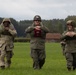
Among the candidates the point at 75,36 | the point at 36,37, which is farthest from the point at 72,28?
the point at 36,37

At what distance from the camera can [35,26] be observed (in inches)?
699

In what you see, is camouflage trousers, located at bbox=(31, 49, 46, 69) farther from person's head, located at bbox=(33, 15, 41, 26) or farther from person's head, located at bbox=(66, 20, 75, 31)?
person's head, located at bbox=(66, 20, 75, 31)

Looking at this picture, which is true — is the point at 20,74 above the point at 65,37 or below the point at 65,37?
below

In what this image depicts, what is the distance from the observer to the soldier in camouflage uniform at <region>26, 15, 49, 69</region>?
1759 centimetres

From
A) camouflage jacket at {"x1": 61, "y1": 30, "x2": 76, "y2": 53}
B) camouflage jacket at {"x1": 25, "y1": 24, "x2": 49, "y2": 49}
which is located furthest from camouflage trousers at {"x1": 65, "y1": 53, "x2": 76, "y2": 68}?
camouflage jacket at {"x1": 25, "y1": 24, "x2": 49, "y2": 49}

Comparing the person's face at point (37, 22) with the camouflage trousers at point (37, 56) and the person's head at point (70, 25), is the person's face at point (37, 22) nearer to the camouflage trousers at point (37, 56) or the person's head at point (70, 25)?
the camouflage trousers at point (37, 56)

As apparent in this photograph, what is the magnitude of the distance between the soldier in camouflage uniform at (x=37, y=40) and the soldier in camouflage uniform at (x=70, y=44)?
841 mm

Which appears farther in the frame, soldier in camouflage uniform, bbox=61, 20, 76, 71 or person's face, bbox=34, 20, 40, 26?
person's face, bbox=34, 20, 40, 26

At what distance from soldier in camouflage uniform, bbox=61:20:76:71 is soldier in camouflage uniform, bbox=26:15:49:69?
84cm

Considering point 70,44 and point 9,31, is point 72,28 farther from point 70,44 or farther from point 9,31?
point 9,31

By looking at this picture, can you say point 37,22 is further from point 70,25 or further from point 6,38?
point 6,38

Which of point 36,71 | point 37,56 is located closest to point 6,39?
point 37,56

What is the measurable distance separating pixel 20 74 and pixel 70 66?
2836 mm

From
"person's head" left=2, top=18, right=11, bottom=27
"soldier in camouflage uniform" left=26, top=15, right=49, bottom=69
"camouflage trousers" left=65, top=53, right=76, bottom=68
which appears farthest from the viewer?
"person's head" left=2, top=18, right=11, bottom=27
